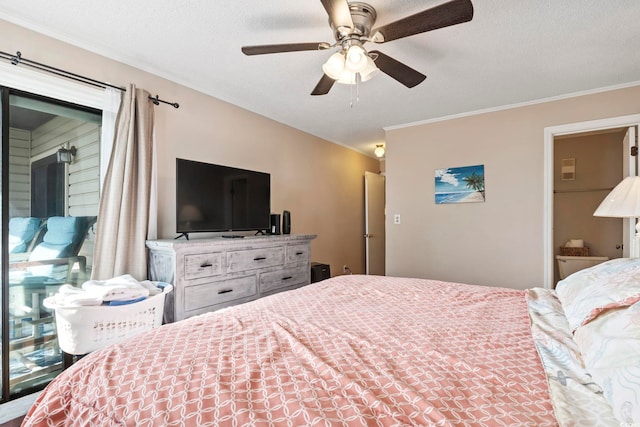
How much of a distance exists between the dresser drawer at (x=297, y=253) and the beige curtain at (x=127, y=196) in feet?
4.04

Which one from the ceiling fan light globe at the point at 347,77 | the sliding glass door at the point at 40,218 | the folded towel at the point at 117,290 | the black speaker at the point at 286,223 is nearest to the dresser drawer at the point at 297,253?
the black speaker at the point at 286,223

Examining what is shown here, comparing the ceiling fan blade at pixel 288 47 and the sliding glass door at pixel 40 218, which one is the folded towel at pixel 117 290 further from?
the ceiling fan blade at pixel 288 47

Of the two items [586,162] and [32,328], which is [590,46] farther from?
[32,328]

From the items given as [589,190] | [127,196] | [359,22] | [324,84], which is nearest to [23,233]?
[127,196]

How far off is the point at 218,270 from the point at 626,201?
3.04 m

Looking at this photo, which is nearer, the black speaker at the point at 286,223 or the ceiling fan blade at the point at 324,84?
the ceiling fan blade at the point at 324,84

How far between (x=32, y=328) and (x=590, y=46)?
13.7 ft

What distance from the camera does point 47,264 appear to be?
213cm

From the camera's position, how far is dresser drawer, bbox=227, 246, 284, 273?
249 centimetres

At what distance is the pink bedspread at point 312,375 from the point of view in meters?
0.69

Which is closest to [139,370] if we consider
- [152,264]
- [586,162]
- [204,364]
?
[204,364]

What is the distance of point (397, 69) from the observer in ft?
6.27

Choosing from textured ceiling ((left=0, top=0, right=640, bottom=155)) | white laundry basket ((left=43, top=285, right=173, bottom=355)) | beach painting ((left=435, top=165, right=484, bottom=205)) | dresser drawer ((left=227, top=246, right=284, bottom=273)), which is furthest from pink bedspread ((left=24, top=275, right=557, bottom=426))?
beach painting ((left=435, top=165, right=484, bottom=205))

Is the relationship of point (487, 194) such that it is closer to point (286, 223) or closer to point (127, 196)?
point (286, 223)
